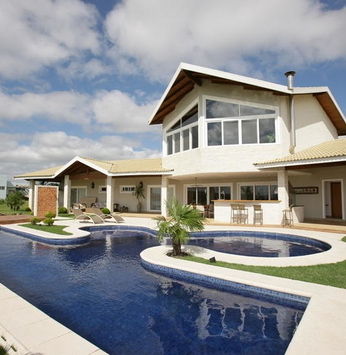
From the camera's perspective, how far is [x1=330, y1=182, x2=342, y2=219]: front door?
18.7 m

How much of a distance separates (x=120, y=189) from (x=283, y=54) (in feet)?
65.3

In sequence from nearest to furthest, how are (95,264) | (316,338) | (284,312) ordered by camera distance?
1. (316,338)
2. (284,312)
3. (95,264)

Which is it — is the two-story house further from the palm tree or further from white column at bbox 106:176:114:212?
the palm tree

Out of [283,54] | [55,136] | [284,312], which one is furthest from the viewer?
[55,136]

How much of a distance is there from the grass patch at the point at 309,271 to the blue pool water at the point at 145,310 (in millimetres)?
1309

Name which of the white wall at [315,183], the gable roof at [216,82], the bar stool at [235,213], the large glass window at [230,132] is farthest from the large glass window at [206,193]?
the gable roof at [216,82]

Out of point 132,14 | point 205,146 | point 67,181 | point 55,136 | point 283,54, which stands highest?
point 55,136

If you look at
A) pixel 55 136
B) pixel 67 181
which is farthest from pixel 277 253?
pixel 55 136

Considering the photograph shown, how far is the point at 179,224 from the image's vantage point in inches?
371

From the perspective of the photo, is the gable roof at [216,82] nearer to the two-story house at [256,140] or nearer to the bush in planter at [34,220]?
the two-story house at [256,140]

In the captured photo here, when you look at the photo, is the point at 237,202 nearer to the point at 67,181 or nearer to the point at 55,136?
the point at 67,181

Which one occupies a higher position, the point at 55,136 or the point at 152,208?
the point at 55,136

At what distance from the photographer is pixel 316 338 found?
3.86 m

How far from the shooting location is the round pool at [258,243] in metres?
10.7
